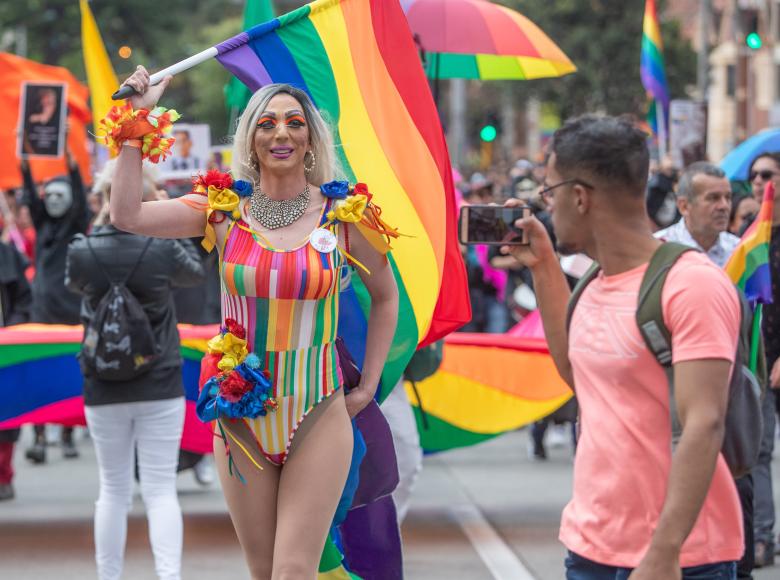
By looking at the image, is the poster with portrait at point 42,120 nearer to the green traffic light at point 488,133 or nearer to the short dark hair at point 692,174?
the green traffic light at point 488,133

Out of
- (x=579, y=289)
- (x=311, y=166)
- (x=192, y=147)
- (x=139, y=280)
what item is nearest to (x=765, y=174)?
(x=139, y=280)

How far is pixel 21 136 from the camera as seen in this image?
12.4m

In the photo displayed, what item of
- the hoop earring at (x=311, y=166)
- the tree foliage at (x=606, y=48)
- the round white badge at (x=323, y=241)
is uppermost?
the tree foliage at (x=606, y=48)

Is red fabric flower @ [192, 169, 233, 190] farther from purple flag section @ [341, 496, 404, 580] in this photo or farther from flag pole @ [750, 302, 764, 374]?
flag pole @ [750, 302, 764, 374]

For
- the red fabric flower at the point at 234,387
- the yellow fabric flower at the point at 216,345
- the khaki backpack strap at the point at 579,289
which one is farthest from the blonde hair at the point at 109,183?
the khaki backpack strap at the point at 579,289

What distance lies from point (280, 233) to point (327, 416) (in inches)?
22.9

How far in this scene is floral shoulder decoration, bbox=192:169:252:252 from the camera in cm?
491

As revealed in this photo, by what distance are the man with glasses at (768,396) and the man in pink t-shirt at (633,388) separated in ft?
13.1

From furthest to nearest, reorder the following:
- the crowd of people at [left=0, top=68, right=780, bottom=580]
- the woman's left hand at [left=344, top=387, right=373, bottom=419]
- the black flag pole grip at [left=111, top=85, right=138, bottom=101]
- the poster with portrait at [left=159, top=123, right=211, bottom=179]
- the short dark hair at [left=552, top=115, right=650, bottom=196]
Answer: the poster with portrait at [left=159, top=123, right=211, bottom=179] → the woman's left hand at [left=344, top=387, right=373, bottom=419] → the black flag pole grip at [left=111, top=85, right=138, bottom=101] → the short dark hair at [left=552, top=115, right=650, bottom=196] → the crowd of people at [left=0, top=68, right=780, bottom=580]

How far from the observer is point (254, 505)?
4.82 meters

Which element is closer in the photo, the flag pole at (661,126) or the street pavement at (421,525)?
the street pavement at (421,525)

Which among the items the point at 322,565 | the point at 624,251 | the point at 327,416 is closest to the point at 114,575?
the point at 322,565

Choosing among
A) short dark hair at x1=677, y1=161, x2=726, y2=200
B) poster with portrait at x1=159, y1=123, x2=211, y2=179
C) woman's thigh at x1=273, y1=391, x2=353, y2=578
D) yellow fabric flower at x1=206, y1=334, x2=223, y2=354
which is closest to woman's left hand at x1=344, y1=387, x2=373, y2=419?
woman's thigh at x1=273, y1=391, x2=353, y2=578

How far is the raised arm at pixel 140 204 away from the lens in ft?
15.7
